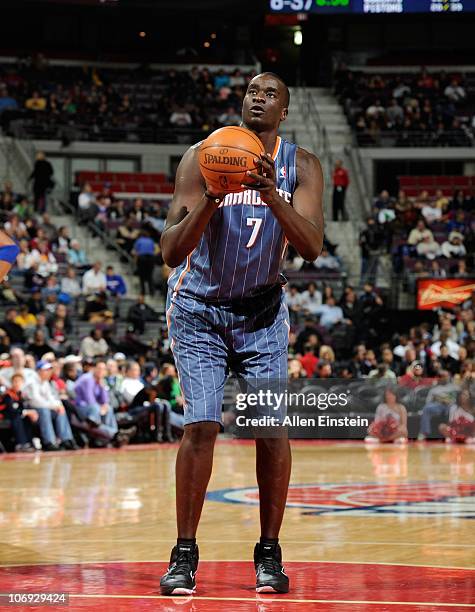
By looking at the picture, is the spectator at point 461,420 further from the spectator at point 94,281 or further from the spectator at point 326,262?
the spectator at point 326,262

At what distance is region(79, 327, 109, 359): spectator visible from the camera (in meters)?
17.8

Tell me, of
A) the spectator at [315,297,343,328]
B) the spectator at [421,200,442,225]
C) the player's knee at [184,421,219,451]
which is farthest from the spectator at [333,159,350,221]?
the player's knee at [184,421,219,451]

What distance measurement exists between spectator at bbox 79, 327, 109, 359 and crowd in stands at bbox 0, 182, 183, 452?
0.07 feet

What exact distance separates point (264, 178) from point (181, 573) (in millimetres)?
1578

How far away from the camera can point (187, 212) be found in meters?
4.94

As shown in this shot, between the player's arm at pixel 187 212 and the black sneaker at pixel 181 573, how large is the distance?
1162 millimetres

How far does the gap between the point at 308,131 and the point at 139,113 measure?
425 centimetres

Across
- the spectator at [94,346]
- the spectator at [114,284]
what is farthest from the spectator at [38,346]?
the spectator at [114,284]

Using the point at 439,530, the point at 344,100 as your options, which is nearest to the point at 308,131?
the point at 344,100

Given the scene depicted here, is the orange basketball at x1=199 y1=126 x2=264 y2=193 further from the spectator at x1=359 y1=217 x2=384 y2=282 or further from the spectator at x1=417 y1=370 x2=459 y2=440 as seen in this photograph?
the spectator at x1=359 y1=217 x2=384 y2=282

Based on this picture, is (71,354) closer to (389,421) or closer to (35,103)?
(389,421)

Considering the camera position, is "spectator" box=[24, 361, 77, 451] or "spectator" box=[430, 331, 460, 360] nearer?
"spectator" box=[24, 361, 77, 451]

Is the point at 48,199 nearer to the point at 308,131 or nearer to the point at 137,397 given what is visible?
the point at 308,131

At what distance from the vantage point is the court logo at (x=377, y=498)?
25.6ft
